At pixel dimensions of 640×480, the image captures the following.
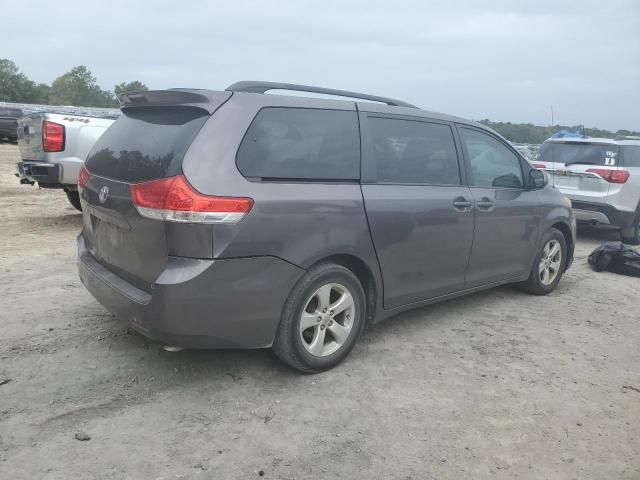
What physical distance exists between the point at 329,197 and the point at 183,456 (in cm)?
163

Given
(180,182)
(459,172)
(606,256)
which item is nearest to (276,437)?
(180,182)

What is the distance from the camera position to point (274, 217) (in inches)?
120

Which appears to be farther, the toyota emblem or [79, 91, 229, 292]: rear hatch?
the toyota emblem

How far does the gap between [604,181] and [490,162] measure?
14.4 ft

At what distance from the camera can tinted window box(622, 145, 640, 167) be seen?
8.35 m

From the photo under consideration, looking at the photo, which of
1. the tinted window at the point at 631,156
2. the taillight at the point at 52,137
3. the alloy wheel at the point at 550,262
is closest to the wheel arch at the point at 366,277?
the alloy wheel at the point at 550,262

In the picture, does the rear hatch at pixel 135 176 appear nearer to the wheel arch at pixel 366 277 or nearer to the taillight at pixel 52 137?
the wheel arch at pixel 366 277

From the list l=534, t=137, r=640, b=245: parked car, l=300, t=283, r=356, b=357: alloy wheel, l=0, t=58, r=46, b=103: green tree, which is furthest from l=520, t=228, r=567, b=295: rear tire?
l=0, t=58, r=46, b=103: green tree

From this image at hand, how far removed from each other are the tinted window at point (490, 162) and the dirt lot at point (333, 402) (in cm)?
117

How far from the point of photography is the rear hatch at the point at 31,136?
7.08 metres

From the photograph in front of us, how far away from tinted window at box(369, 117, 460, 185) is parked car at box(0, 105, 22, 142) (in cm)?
2066

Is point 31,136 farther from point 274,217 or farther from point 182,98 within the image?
point 274,217

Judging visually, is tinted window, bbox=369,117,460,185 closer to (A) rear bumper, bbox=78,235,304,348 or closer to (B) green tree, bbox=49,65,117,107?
(A) rear bumper, bbox=78,235,304,348

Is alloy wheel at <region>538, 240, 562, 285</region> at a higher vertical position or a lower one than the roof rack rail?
lower
